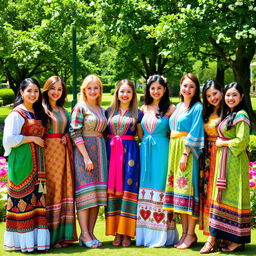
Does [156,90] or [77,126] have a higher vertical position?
[156,90]

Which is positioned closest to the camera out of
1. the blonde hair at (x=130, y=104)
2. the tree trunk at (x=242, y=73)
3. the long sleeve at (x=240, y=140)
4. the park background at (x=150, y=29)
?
the long sleeve at (x=240, y=140)

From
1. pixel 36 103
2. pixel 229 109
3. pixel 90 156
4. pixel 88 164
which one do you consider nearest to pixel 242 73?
pixel 229 109

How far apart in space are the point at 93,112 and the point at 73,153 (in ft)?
1.91

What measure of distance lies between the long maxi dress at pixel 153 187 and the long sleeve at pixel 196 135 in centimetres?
38

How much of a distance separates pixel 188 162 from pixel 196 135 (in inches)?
13.9

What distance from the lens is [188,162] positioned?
218 inches

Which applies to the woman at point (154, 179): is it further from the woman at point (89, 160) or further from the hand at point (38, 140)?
the hand at point (38, 140)

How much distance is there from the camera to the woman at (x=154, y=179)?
18.7 feet

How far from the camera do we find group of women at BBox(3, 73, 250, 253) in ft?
17.6

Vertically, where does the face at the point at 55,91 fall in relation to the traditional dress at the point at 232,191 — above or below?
above

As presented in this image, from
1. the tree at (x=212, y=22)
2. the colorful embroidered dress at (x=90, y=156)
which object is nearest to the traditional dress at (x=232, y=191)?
the colorful embroidered dress at (x=90, y=156)

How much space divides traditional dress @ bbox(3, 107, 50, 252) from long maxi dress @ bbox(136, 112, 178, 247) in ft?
3.98

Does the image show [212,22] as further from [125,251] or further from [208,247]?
[125,251]

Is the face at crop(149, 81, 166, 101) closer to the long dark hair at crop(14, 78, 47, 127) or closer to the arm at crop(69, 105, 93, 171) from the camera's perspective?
the arm at crop(69, 105, 93, 171)
